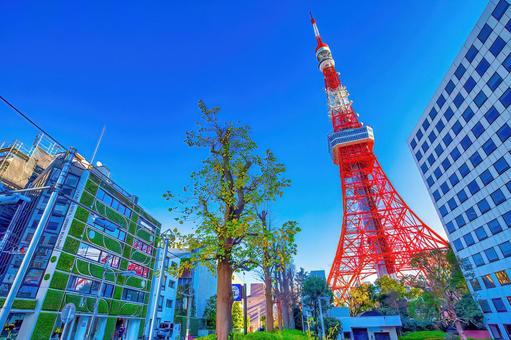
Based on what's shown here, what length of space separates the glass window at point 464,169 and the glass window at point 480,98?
26.3 ft

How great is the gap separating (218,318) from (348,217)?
39980mm

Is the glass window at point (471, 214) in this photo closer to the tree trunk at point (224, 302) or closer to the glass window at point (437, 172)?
the glass window at point (437, 172)

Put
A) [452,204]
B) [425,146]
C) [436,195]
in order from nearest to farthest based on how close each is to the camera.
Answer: [452,204] → [436,195] → [425,146]

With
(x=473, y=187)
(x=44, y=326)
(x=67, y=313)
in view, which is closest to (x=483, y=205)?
(x=473, y=187)

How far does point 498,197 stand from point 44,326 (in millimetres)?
46629

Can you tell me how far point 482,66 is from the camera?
30.3 meters

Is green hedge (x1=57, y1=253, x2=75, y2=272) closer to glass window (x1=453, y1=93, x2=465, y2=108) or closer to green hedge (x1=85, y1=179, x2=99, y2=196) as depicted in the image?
green hedge (x1=85, y1=179, x2=99, y2=196)

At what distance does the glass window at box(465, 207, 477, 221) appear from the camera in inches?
1310

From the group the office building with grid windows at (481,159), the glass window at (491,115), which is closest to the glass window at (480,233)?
the office building with grid windows at (481,159)

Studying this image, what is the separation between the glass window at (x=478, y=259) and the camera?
Result: 32.3 meters

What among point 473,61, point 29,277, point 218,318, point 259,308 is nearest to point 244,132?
point 218,318

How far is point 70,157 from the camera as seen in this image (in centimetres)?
779

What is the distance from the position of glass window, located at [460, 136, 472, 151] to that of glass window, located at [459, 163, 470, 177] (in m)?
2.28

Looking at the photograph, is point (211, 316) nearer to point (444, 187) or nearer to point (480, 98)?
point (444, 187)
